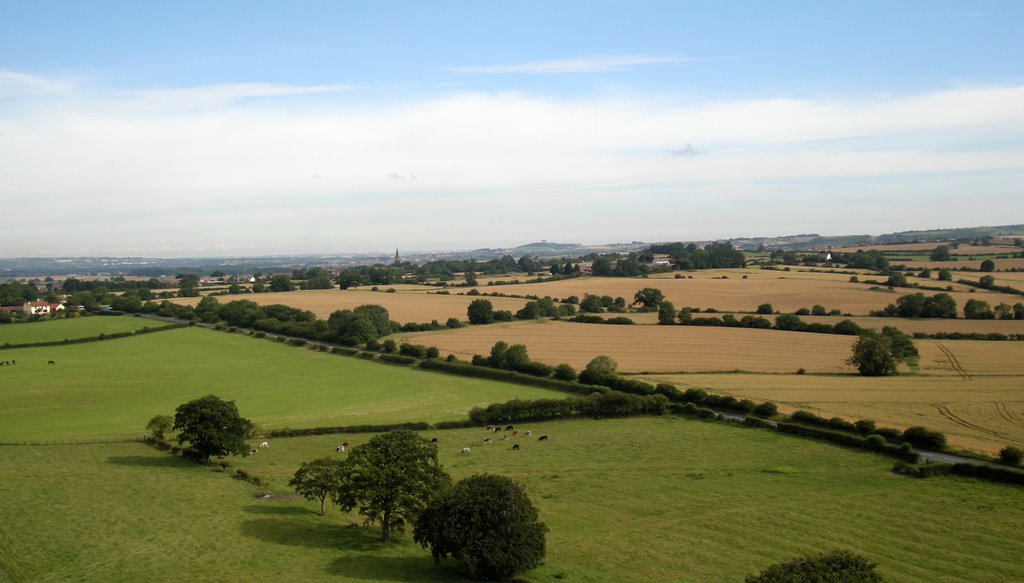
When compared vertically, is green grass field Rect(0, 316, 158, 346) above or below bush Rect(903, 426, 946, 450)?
above

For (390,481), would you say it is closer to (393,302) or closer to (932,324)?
(932,324)

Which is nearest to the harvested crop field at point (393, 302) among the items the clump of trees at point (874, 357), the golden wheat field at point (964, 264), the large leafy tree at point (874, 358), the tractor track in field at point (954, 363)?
the clump of trees at point (874, 357)

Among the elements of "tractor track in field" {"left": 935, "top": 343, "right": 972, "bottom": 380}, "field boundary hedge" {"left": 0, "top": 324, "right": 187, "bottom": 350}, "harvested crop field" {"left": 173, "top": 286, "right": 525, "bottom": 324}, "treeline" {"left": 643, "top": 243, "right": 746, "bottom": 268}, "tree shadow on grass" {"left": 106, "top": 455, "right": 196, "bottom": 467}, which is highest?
"treeline" {"left": 643, "top": 243, "right": 746, "bottom": 268}

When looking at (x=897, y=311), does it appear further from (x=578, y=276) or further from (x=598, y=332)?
(x=578, y=276)

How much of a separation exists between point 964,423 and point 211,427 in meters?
41.0

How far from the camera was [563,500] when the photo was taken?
103 feet

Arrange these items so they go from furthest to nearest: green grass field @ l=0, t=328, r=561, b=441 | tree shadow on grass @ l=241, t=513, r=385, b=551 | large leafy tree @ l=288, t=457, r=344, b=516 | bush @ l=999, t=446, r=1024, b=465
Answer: green grass field @ l=0, t=328, r=561, b=441 → bush @ l=999, t=446, r=1024, b=465 → large leafy tree @ l=288, t=457, r=344, b=516 → tree shadow on grass @ l=241, t=513, r=385, b=551

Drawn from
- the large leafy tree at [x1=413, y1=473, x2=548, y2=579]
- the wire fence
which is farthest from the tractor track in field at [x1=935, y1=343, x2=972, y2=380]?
the wire fence

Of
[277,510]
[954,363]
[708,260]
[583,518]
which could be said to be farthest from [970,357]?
[708,260]

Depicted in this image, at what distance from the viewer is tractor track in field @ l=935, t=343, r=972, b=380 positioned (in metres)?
52.3

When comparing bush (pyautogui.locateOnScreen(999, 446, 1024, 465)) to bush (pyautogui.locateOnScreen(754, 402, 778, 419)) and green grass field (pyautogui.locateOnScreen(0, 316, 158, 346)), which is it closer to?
bush (pyautogui.locateOnScreen(754, 402, 778, 419))

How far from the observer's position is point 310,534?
90.9 feet

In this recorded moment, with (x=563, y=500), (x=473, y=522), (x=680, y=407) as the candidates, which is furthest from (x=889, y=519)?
(x=680, y=407)

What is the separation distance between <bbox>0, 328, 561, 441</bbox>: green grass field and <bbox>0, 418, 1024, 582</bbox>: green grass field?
838 cm
